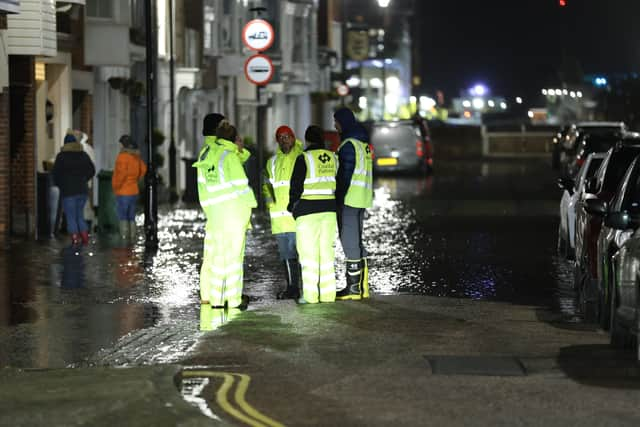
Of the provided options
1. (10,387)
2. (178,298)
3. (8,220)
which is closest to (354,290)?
(178,298)

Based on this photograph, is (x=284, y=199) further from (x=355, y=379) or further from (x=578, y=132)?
(x=578, y=132)

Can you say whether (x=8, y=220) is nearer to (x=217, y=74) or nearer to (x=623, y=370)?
(x=623, y=370)

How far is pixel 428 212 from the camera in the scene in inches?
1186

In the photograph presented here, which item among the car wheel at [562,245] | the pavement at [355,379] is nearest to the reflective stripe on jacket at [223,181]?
the pavement at [355,379]

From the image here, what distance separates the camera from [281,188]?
15.2 meters

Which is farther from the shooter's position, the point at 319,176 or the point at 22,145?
the point at 22,145

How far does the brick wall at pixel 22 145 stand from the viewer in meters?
24.0

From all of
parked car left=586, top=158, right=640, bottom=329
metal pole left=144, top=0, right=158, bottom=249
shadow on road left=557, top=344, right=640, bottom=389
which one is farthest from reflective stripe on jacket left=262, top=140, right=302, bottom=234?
metal pole left=144, top=0, right=158, bottom=249

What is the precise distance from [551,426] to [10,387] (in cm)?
334

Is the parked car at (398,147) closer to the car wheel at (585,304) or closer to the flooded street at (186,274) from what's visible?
the flooded street at (186,274)

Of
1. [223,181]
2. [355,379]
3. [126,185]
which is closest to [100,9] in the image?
[126,185]

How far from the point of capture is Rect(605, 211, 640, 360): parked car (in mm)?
11000

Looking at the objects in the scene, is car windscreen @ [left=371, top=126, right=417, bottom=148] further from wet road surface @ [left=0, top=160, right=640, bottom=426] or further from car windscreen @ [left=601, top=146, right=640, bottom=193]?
car windscreen @ [left=601, top=146, right=640, bottom=193]

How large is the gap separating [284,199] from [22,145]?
10831 millimetres
